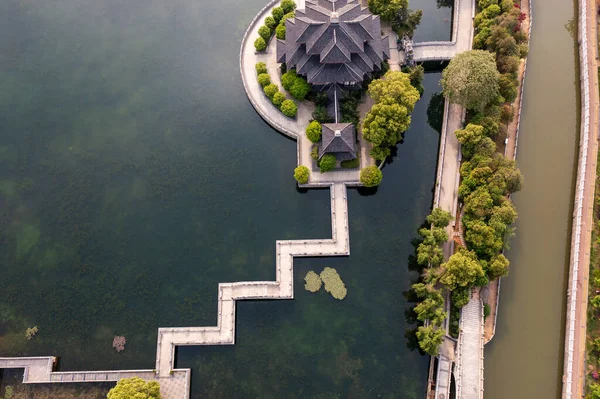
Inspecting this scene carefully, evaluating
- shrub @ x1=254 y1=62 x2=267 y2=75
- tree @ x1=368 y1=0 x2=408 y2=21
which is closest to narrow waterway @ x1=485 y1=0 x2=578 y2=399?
tree @ x1=368 y1=0 x2=408 y2=21

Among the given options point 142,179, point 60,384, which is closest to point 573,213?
point 142,179

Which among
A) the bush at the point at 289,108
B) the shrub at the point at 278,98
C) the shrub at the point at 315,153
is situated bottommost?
the shrub at the point at 315,153

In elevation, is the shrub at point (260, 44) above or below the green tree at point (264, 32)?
below

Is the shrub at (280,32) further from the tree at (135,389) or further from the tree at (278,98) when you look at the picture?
the tree at (135,389)

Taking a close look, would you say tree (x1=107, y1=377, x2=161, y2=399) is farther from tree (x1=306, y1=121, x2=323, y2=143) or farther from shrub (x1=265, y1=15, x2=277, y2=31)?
shrub (x1=265, y1=15, x2=277, y2=31)

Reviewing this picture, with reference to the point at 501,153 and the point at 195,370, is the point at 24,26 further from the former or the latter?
the point at 501,153

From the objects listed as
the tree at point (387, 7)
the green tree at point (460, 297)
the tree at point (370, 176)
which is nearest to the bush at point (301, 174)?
the tree at point (370, 176)

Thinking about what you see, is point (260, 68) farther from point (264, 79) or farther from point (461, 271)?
point (461, 271)
